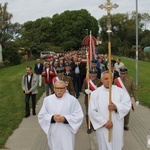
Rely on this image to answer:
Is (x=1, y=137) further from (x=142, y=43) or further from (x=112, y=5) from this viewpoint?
(x=142, y=43)

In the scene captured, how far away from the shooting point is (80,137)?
8.28 meters

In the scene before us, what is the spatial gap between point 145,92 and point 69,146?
11.4 meters

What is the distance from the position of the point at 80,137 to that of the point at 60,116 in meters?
2.96

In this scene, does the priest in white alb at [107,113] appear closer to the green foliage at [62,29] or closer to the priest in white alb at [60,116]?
the priest in white alb at [60,116]

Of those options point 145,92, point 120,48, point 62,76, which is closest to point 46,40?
point 120,48

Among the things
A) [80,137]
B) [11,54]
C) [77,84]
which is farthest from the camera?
[11,54]

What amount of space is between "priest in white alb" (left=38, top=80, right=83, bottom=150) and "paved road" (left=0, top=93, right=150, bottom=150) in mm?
1868

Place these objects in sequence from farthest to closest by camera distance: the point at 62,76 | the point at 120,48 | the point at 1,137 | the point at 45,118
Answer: the point at 120,48 < the point at 62,76 < the point at 1,137 < the point at 45,118

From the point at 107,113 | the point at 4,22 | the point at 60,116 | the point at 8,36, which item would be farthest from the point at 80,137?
the point at 4,22

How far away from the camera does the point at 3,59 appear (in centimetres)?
4266

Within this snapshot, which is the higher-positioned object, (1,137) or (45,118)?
(45,118)

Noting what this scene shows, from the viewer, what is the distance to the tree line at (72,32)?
67.9 metres

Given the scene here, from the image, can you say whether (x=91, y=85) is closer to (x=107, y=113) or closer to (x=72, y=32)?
(x=107, y=113)

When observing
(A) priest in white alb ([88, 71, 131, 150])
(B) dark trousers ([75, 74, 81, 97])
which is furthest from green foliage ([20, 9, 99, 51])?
(A) priest in white alb ([88, 71, 131, 150])
